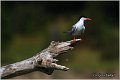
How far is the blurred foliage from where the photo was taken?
33.2 ft

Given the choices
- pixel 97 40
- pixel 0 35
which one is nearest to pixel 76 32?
pixel 0 35

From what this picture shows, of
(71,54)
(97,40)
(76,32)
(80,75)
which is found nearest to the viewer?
(76,32)

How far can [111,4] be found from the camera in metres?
11.5

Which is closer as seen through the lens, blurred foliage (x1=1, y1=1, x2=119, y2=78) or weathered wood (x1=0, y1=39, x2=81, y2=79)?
weathered wood (x1=0, y1=39, x2=81, y2=79)

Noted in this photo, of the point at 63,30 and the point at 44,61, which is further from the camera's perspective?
the point at 63,30

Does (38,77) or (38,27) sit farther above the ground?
(38,27)

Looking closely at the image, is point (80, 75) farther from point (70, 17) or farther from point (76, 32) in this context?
point (76, 32)

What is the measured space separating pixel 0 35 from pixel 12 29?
1.06 m

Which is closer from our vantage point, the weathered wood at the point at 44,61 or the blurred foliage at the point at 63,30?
the weathered wood at the point at 44,61

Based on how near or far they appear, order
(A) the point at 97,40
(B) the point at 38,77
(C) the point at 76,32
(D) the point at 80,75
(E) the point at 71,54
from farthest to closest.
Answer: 1. (A) the point at 97,40
2. (E) the point at 71,54
3. (D) the point at 80,75
4. (B) the point at 38,77
5. (C) the point at 76,32

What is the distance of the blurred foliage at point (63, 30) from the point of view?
10117mm

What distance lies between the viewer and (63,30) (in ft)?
34.9

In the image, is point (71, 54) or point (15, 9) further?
point (15, 9)

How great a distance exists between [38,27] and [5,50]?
979 millimetres
